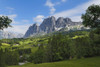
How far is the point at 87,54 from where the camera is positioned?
63.2 metres

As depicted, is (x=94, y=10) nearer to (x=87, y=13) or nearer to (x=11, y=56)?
(x=87, y=13)

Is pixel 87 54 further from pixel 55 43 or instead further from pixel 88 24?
pixel 88 24

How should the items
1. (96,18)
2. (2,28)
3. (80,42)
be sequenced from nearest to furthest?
(2,28) → (96,18) → (80,42)

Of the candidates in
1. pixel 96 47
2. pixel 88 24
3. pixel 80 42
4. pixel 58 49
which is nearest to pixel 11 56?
pixel 58 49

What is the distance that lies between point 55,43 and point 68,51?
9.58 m

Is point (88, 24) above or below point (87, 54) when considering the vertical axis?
above

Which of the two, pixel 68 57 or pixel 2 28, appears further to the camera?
pixel 68 57

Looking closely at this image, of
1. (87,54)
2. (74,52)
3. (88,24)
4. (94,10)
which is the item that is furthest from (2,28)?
(87,54)

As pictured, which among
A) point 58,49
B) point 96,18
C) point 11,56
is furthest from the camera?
point 11,56

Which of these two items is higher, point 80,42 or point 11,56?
point 80,42

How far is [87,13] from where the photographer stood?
1423 inches

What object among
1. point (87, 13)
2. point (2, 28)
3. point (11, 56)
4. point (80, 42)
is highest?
point (87, 13)

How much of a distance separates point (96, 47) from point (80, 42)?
1096 centimetres

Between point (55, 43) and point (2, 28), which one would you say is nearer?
point (2, 28)
